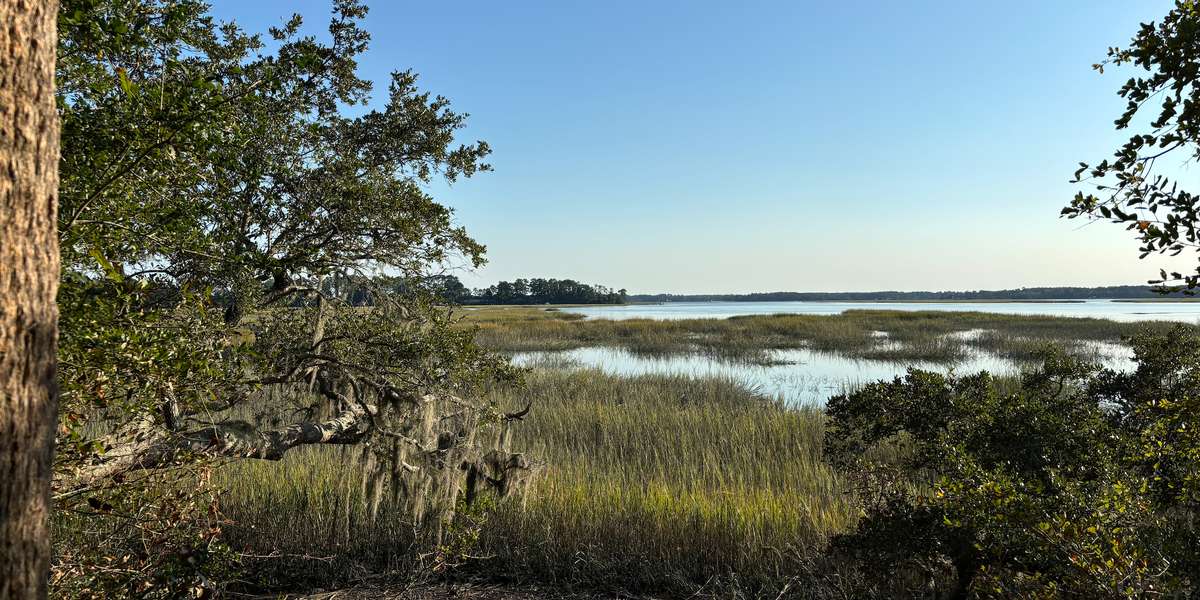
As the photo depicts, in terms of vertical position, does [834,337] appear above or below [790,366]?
above

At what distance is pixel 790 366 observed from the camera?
69.0ft

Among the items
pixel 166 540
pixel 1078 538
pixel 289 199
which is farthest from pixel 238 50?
pixel 1078 538

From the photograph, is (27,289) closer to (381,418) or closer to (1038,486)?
(381,418)

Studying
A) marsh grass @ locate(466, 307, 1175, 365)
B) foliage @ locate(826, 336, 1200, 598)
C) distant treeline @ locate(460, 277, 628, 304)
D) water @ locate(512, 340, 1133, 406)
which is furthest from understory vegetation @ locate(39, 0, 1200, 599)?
distant treeline @ locate(460, 277, 628, 304)

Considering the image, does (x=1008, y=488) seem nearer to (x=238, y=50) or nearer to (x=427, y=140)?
(x=427, y=140)

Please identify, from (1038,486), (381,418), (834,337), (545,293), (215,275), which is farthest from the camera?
(545,293)

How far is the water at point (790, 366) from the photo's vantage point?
54.3 feet

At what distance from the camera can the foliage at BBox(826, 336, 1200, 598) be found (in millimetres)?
2305

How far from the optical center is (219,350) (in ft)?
9.52

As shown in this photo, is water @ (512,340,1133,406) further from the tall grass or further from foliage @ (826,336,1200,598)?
foliage @ (826,336,1200,598)

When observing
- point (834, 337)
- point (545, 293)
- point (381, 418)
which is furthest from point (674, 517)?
point (545, 293)

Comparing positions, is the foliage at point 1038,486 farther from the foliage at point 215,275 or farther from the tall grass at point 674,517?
the foliage at point 215,275

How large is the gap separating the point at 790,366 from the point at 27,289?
847 inches

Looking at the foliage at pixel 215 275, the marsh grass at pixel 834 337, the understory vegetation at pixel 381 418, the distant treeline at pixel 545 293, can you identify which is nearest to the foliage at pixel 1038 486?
the understory vegetation at pixel 381 418
